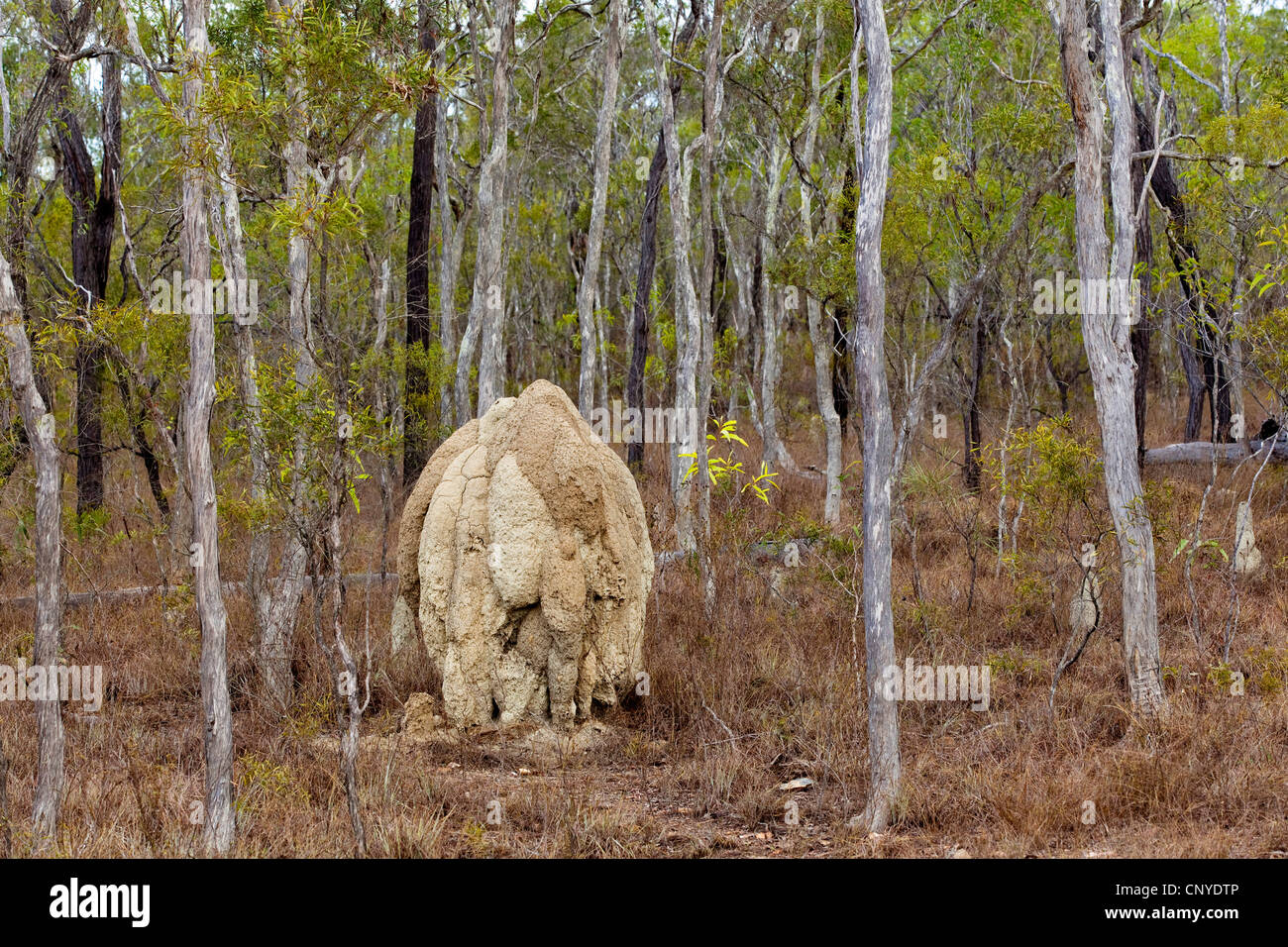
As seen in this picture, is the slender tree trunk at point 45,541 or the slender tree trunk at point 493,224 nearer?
the slender tree trunk at point 45,541

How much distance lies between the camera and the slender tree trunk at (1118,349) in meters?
7.33

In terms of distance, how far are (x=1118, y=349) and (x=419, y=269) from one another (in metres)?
10.5

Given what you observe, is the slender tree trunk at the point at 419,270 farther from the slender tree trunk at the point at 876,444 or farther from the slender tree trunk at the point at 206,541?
the slender tree trunk at the point at 876,444

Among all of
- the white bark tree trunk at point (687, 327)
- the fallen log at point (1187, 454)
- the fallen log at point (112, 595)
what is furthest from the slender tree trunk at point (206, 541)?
the fallen log at point (1187, 454)

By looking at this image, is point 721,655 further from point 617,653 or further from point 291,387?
point 291,387

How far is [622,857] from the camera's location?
527 cm

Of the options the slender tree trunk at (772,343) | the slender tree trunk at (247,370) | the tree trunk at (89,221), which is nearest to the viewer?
the slender tree trunk at (247,370)

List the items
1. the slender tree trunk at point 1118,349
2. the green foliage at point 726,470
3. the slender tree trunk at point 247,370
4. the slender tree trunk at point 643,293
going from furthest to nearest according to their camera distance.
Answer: the slender tree trunk at point 643,293 → the green foliage at point 726,470 → the slender tree trunk at point 1118,349 → the slender tree trunk at point 247,370

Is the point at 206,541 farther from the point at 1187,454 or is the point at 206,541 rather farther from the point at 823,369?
the point at 1187,454

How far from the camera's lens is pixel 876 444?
580cm

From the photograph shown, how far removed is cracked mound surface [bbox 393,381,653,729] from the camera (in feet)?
22.4

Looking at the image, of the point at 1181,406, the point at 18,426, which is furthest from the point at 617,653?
the point at 1181,406

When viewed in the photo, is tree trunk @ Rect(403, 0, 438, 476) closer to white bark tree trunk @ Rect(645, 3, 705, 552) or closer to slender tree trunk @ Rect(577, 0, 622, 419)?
slender tree trunk @ Rect(577, 0, 622, 419)

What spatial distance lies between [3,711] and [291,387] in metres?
3.93
